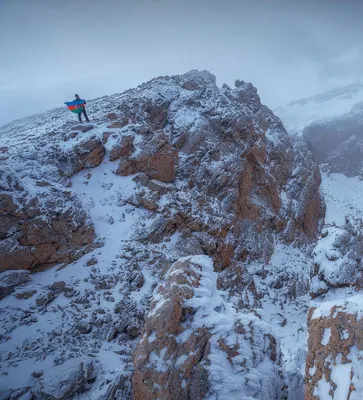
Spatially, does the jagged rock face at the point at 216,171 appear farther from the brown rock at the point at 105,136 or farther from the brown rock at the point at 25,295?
the brown rock at the point at 25,295

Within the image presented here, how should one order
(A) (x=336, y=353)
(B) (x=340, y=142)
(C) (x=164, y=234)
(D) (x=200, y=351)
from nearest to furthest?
(A) (x=336, y=353) → (D) (x=200, y=351) → (C) (x=164, y=234) → (B) (x=340, y=142)

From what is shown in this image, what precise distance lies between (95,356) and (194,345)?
215 inches

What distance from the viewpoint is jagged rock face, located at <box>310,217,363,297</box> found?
1383 centimetres

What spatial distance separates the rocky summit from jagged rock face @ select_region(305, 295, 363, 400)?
0.09 ft

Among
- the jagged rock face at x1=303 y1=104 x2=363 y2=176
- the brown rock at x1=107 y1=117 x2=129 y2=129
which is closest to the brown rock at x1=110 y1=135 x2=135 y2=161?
the brown rock at x1=107 y1=117 x2=129 y2=129

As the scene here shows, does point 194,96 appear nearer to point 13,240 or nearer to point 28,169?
point 28,169

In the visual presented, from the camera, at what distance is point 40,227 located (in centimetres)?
1330

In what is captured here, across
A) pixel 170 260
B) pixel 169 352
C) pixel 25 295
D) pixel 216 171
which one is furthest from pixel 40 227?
A: pixel 216 171

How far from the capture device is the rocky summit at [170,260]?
6590 millimetres

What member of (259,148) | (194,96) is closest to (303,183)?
(259,148)

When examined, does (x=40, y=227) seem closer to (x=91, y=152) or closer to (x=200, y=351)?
(x=91, y=152)

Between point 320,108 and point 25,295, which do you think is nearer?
point 25,295

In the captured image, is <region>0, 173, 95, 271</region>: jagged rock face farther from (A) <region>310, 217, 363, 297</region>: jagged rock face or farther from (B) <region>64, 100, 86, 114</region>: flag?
(A) <region>310, 217, 363, 297</region>: jagged rock face

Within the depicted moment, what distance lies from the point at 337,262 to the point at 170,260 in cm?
944
